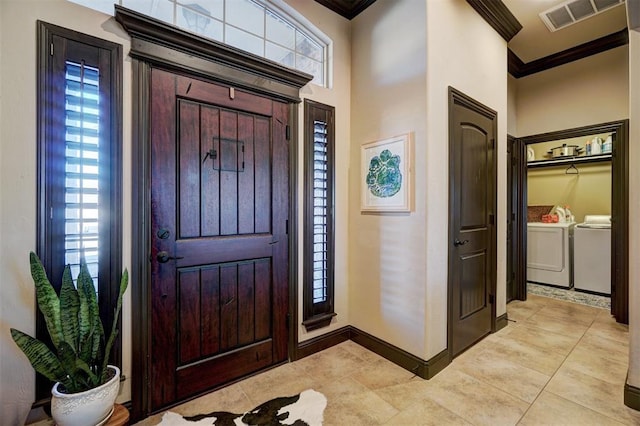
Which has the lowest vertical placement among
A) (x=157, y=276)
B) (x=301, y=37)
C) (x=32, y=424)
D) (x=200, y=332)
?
(x=32, y=424)

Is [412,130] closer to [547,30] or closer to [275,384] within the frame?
[275,384]

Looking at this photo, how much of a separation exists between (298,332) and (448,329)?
1.23m

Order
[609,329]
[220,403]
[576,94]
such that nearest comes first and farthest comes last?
1. [220,403]
2. [609,329]
3. [576,94]

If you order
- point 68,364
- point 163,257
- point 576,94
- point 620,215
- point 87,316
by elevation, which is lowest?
point 68,364

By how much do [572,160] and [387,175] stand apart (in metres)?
4.06

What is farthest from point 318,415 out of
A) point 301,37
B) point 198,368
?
point 301,37

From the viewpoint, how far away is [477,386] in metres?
1.96

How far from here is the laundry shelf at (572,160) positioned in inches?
163

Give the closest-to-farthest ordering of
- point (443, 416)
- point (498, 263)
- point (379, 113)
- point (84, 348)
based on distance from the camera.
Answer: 1. point (84, 348)
2. point (443, 416)
3. point (379, 113)
4. point (498, 263)

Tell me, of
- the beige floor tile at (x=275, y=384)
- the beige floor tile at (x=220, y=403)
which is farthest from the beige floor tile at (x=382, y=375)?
the beige floor tile at (x=220, y=403)

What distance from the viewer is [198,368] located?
1867 mm

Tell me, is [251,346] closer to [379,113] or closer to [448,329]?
[448,329]

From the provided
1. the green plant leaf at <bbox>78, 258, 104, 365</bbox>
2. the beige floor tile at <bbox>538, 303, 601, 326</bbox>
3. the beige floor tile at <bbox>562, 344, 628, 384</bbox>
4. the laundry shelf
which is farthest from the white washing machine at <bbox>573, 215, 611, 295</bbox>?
the green plant leaf at <bbox>78, 258, 104, 365</bbox>

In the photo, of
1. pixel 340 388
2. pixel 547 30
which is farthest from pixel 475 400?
pixel 547 30
